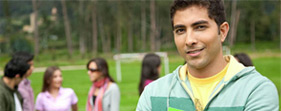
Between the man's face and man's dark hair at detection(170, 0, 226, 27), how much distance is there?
0.02m

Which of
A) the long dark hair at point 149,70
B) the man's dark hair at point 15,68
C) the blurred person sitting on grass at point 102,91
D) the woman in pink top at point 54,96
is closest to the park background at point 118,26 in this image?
the woman in pink top at point 54,96

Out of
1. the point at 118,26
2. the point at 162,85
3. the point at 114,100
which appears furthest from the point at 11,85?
the point at 118,26

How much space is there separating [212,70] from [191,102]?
0.75ft

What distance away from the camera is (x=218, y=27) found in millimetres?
2164

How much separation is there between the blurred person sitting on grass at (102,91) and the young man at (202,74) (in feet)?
10.9

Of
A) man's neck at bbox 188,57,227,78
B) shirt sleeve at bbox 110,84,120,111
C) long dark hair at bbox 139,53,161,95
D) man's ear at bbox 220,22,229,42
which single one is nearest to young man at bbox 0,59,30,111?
shirt sleeve at bbox 110,84,120,111

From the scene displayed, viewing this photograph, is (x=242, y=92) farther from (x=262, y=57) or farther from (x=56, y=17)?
(x=56, y=17)

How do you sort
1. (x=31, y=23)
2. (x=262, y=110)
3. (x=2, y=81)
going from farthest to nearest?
(x=31, y=23) < (x=2, y=81) < (x=262, y=110)

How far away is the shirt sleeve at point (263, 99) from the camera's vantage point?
1.89m

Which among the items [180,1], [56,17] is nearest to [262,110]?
[180,1]

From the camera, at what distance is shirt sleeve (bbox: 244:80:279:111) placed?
1.89 meters

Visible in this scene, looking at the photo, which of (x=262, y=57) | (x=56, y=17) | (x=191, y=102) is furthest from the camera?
(x=56, y=17)

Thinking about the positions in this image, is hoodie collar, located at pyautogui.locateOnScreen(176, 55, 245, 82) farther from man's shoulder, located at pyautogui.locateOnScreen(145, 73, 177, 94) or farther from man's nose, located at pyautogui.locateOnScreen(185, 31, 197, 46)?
man's nose, located at pyautogui.locateOnScreen(185, 31, 197, 46)

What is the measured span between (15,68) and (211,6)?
347 centimetres
